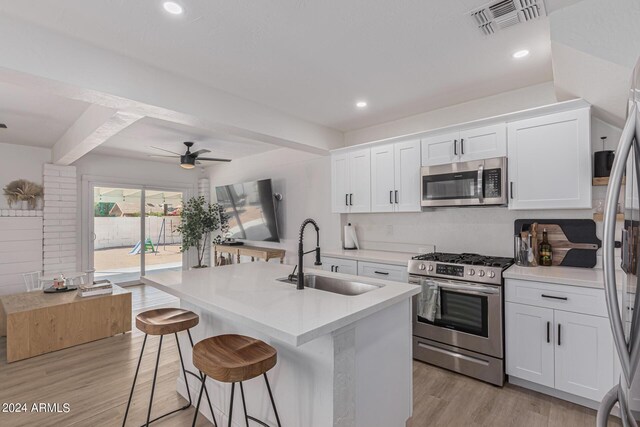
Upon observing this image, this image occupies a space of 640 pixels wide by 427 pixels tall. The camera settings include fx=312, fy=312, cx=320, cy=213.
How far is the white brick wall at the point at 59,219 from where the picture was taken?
5.13 meters

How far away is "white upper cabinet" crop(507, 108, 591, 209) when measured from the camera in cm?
241

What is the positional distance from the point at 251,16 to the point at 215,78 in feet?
3.13

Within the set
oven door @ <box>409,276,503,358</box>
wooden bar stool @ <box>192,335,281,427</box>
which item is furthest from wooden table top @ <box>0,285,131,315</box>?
oven door @ <box>409,276,503,358</box>

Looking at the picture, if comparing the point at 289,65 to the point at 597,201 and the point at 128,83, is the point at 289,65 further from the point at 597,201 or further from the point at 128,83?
the point at 597,201

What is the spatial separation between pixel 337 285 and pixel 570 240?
2127 millimetres

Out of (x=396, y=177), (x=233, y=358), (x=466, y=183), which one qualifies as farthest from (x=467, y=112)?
(x=233, y=358)

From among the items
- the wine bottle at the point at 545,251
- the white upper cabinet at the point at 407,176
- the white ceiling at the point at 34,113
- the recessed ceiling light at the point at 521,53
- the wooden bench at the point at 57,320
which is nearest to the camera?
the recessed ceiling light at the point at 521,53

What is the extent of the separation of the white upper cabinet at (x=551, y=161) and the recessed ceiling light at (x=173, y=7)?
271 centimetres

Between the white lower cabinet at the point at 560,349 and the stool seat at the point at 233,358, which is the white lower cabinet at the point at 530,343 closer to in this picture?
the white lower cabinet at the point at 560,349

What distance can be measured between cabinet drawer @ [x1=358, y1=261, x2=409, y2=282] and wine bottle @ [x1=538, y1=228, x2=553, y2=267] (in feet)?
3.90

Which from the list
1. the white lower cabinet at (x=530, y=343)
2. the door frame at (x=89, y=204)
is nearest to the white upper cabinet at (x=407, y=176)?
the white lower cabinet at (x=530, y=343)

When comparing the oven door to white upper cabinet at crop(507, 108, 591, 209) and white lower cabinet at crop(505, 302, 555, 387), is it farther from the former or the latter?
white upper cabinet at crop(507, 108, 591, 209)

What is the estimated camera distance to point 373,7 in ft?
6.00

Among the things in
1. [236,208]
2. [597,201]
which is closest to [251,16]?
[597,201]
